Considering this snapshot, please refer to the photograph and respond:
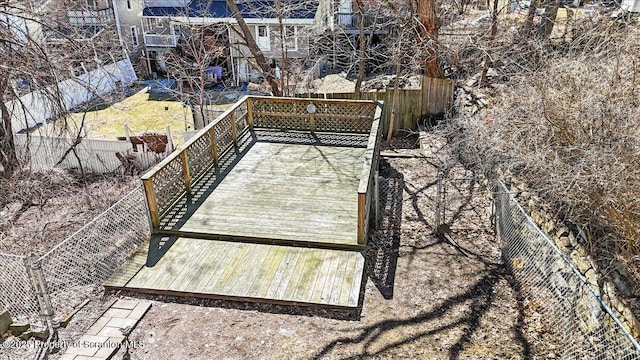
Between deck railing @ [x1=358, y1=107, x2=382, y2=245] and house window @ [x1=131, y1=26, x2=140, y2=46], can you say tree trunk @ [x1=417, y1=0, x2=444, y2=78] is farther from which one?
house window @ [x1=131, y1=26, x2=140, y2=46]

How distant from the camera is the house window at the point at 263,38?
77.2 ft

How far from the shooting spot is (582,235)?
541 centimetres

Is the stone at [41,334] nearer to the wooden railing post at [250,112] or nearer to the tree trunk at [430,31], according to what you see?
the wooden railing post at [250,112]

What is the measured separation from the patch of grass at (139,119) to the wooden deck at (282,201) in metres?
8.10

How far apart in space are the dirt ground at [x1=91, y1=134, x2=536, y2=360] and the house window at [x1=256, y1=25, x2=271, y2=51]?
60.1 feet

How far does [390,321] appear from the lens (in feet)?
17.8

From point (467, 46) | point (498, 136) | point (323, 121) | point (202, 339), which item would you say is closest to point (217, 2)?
point (467, 46)

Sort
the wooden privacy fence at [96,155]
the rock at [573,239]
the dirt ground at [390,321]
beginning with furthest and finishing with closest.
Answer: the wooden privacy fence at [96,155] < the rock at [573,239] < the dirt ground at [390,321]

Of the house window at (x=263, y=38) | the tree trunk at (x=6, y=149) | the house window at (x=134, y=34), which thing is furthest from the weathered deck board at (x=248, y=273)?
the house window at (x=134, y=34)

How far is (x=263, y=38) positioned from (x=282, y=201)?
693 inches

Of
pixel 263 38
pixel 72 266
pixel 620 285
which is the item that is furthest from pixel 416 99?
pixel 263 38

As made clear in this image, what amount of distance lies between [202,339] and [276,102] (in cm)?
643

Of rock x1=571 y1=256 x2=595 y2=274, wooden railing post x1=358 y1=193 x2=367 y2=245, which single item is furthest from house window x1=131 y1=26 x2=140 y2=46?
rock x1=571 y1=256 x2=595 y2=274

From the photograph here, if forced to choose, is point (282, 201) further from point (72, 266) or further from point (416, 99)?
point (416, 99)
